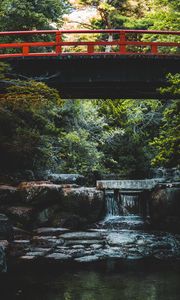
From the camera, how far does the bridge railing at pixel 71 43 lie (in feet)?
46.4

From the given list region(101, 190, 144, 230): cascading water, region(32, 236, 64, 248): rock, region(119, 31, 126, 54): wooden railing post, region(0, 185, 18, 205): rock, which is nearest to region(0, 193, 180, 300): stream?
region(32, 236, 64, 248): rock

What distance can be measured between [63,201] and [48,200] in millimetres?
631

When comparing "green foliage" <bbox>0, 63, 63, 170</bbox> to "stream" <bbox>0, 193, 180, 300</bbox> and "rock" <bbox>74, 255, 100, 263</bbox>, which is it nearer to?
"stream" <bbox>0, 193, 180, 300</bbox>

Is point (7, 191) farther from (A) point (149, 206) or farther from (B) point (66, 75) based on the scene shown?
(A) point (149, 206)

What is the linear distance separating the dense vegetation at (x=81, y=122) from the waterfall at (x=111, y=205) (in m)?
2.81

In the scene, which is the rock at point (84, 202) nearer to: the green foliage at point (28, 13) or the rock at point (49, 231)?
the rock at point (49, 231)

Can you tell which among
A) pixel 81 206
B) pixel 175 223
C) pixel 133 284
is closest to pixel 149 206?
pixel 175 223

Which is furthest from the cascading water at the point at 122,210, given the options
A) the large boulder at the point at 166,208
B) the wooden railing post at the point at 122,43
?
the wooden railing post at the point at 122,43

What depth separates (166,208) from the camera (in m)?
14.5

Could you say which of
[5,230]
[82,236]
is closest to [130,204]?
[82,236]

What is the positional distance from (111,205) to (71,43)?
266 inches

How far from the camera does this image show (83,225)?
14.0m

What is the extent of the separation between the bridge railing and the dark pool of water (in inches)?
331

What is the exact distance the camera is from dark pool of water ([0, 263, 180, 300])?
274 inches
